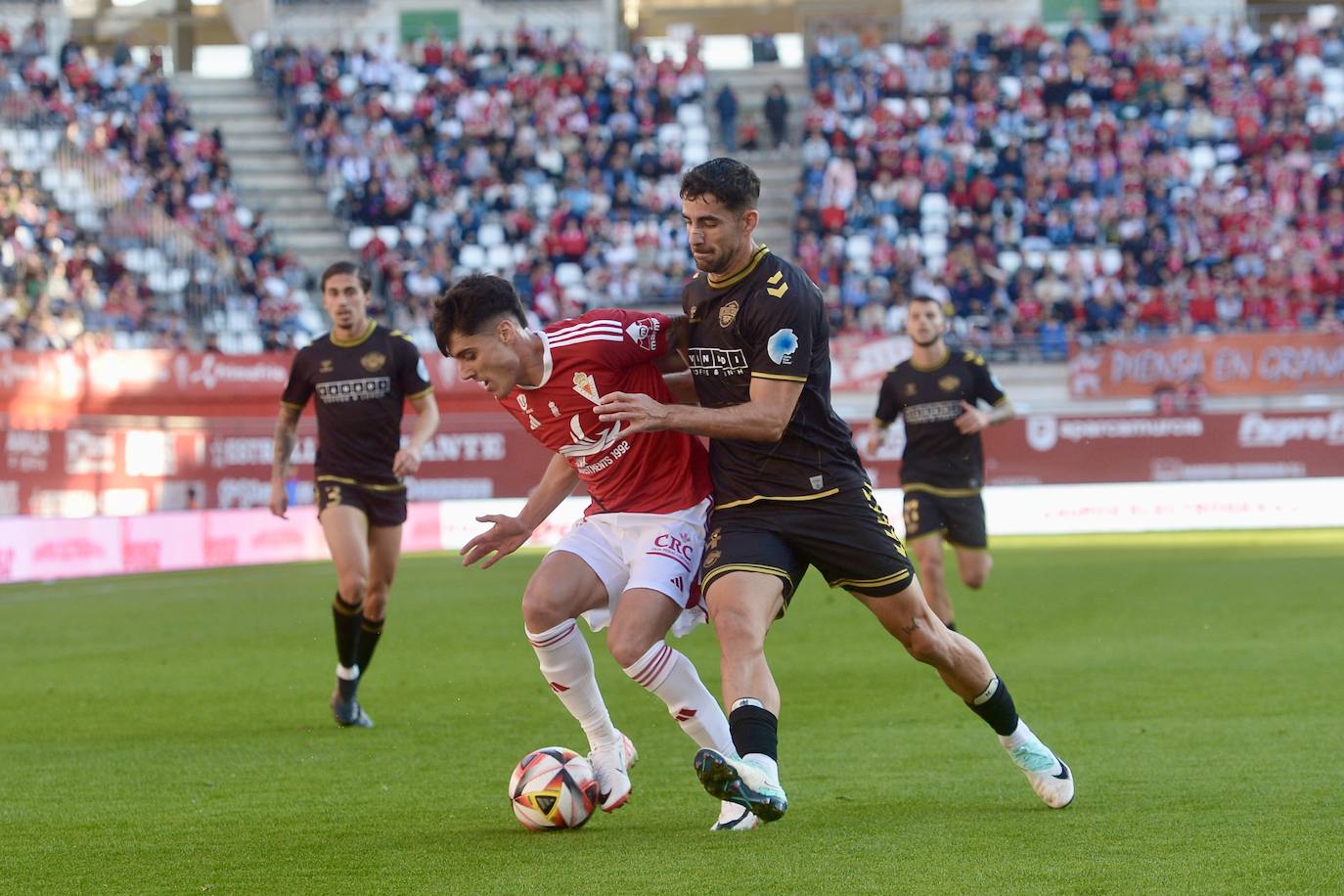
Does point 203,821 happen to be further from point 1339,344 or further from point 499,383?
point 1339,344

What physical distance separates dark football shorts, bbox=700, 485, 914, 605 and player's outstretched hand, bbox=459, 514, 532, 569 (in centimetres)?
82

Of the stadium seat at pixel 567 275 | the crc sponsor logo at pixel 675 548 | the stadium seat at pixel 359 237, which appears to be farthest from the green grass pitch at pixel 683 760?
the stadium seat at pixel 359 237

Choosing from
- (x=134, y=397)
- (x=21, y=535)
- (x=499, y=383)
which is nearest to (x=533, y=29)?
(x=134, y=397)

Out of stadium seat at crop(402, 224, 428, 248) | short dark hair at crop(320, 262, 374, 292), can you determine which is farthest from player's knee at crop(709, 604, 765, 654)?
stadium seat at crop(402, 224, 428, 248)

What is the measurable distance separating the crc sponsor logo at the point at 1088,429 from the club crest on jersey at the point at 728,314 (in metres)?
22.1

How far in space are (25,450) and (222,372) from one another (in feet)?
21.0

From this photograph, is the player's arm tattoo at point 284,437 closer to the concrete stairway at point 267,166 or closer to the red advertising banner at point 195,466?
the red advertising banner at point 195,466

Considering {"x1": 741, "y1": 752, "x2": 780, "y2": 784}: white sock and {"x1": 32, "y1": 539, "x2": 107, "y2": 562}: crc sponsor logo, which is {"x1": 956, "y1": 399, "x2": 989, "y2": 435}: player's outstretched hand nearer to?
{"x1": 741, "y1": 752, "x2": 780, "y2": 784}: white sock

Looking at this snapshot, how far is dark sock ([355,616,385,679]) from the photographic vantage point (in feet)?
31.7

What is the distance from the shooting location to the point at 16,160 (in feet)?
97.5

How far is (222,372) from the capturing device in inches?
1054

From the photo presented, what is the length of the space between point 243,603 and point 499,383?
461 inches

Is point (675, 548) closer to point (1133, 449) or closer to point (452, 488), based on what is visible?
point (452, 488)

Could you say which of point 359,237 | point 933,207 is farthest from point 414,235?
point 933,207
